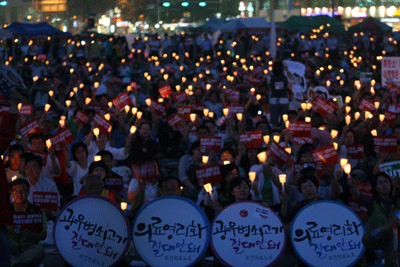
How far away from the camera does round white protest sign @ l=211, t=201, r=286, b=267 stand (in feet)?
18.8

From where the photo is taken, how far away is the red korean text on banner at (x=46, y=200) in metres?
6.55

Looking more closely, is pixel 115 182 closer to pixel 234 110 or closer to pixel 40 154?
pixel 40 154

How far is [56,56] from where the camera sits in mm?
25578

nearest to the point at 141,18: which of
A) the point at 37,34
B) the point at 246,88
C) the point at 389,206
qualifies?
the point at 37,34

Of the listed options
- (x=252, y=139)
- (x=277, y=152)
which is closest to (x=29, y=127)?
(x=252, y=139)

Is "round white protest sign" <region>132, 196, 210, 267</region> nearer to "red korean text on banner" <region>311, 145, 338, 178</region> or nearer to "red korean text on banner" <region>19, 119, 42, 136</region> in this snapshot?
"red korean text on banner" <region>311, 145, 338, 178</region>

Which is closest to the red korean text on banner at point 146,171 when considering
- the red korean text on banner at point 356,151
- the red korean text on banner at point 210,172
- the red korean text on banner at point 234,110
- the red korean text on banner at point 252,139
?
the red korean text on banner at point 210,172

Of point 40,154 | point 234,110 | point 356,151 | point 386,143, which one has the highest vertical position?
point 40,154

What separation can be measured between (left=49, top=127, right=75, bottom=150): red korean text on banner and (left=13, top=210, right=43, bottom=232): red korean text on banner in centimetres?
276

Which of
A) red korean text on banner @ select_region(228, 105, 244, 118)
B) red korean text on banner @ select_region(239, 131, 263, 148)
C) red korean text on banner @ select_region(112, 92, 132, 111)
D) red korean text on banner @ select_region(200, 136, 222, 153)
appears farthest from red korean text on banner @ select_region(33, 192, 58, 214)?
red korean text on banner @ select_region(112, 92, 132, 111)

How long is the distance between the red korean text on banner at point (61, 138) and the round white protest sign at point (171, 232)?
2.96 m

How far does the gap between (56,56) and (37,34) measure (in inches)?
62.1

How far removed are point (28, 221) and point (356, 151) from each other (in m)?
4.59

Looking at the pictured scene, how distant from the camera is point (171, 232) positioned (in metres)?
5.78
